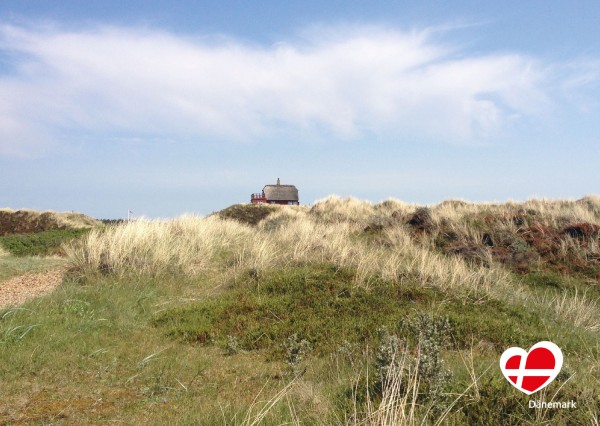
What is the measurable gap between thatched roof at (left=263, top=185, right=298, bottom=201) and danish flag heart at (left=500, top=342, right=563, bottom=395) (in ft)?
155

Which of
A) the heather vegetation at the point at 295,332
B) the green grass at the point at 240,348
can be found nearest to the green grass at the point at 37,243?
the heather vegetation at the point at 295,332

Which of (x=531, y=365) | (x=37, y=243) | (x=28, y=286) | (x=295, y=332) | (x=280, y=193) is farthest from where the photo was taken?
(x=280, y=193)

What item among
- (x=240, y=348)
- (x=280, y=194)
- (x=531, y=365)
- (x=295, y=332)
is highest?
(x=280, y=194)

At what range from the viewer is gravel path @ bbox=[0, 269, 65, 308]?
34.9 feet

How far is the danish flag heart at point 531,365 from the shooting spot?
135 inches

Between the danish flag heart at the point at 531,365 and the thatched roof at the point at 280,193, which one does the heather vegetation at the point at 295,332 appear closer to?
the danish flag heart at the point at 531,365

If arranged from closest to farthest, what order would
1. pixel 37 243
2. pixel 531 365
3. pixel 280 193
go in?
pixel 531 365
pixel 37 243
pixel 280 193

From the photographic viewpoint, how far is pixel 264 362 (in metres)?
6.91

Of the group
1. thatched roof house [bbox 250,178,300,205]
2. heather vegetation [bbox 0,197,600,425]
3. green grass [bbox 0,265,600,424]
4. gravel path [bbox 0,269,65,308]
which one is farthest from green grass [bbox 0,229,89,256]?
thatched roof house [bbox 250,178,300,205]

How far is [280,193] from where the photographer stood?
51.6 meters

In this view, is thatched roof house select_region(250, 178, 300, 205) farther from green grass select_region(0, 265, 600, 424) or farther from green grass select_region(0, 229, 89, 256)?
green grass select_region(0, 265, 600, 424)

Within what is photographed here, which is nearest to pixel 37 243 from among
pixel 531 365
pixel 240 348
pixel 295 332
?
pixel 240 348

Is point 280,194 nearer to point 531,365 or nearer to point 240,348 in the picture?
point 240,348

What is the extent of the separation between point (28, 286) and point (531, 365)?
11.7 meters
